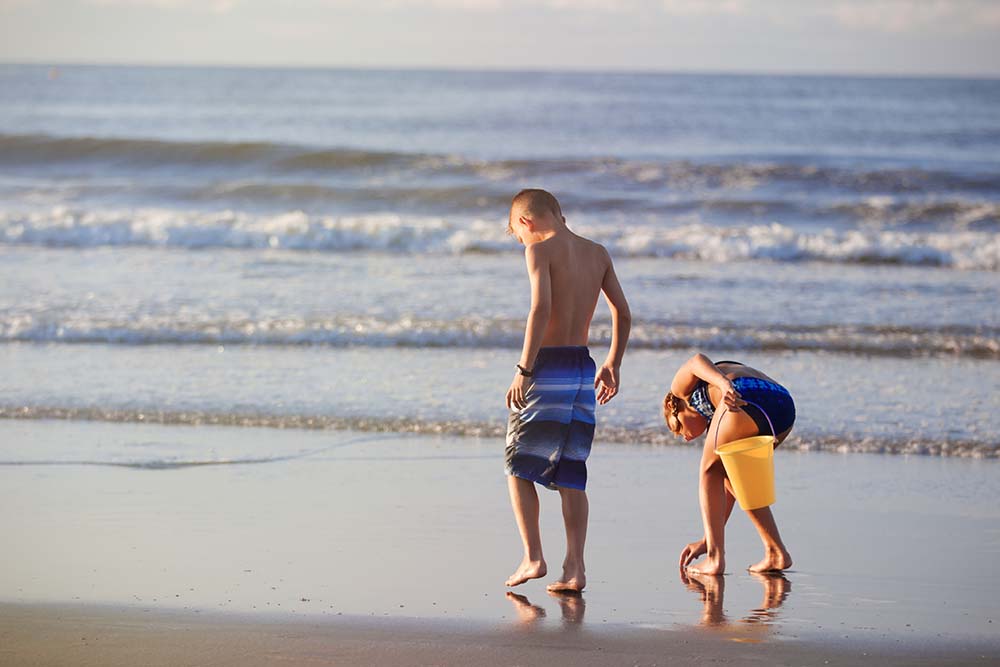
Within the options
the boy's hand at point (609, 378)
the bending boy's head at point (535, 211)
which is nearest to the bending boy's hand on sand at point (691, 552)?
the boy's hand at point (609, 378)

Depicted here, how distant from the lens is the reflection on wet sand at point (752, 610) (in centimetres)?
422

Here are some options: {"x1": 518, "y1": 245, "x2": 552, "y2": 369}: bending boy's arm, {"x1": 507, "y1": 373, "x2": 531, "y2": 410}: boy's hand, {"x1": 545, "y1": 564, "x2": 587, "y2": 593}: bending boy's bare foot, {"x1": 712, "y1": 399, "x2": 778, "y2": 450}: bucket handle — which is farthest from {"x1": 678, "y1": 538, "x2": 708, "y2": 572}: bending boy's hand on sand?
{"x1": 518, "y1": 245, "x2": 552, "y2": 369}: bending boy's arm

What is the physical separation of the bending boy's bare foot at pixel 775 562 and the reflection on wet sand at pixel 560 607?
790 mm

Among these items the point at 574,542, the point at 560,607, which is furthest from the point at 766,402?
the point at 560,607

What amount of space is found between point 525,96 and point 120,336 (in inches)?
1568

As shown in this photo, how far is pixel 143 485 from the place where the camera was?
602cm

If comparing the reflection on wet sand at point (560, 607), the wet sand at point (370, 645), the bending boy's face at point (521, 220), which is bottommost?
the wet sand at point (370, 645)

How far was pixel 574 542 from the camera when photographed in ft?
15.1

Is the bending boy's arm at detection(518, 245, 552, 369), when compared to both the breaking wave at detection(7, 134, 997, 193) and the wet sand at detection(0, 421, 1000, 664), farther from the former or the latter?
the breaking wave at detection(7, 134, 997, 193)

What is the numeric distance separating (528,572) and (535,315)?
0.95 m

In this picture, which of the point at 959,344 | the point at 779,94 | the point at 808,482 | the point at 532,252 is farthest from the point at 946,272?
the point at 779,94

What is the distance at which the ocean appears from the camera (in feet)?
26.0

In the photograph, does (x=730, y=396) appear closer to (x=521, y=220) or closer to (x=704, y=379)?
(x=704, y=379)

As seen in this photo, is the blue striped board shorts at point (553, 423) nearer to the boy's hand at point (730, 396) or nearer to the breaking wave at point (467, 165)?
the boy's hand at point (730, 396)
